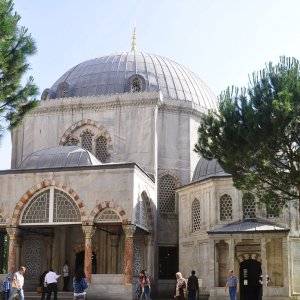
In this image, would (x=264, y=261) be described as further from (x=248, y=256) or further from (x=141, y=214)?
(x=141, y=214)

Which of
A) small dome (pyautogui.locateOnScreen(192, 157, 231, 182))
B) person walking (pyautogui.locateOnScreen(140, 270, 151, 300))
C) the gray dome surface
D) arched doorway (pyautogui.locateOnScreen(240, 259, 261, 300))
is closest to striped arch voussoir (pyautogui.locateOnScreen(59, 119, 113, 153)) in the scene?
the gray dome surface

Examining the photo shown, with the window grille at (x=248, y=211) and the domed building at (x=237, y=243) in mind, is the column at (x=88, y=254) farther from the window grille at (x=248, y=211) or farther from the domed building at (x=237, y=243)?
the window grille at (x=248, y=211)

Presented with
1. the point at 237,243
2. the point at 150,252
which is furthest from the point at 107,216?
the point at 237,243

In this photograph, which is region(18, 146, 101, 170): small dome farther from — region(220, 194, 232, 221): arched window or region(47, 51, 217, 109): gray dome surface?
region(47, 51, 217, 109): gray dome surface

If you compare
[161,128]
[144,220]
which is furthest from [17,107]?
[161,128]

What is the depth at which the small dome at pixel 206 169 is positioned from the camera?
27.3 meters

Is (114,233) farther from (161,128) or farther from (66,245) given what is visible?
(161,128)

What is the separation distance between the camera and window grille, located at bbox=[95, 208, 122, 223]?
23.6 m

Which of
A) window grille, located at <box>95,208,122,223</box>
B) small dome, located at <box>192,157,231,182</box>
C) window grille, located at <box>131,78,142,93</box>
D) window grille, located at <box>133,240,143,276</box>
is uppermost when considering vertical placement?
window grille, located at <box>131,78,142,93</box>

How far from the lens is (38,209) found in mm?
24172

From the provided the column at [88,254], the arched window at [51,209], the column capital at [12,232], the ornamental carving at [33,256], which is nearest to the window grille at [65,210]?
the arched window at [51,209]

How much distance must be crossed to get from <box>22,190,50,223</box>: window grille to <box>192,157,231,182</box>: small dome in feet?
23.8

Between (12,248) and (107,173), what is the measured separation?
4.84m

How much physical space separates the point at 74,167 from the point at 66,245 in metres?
5.19
